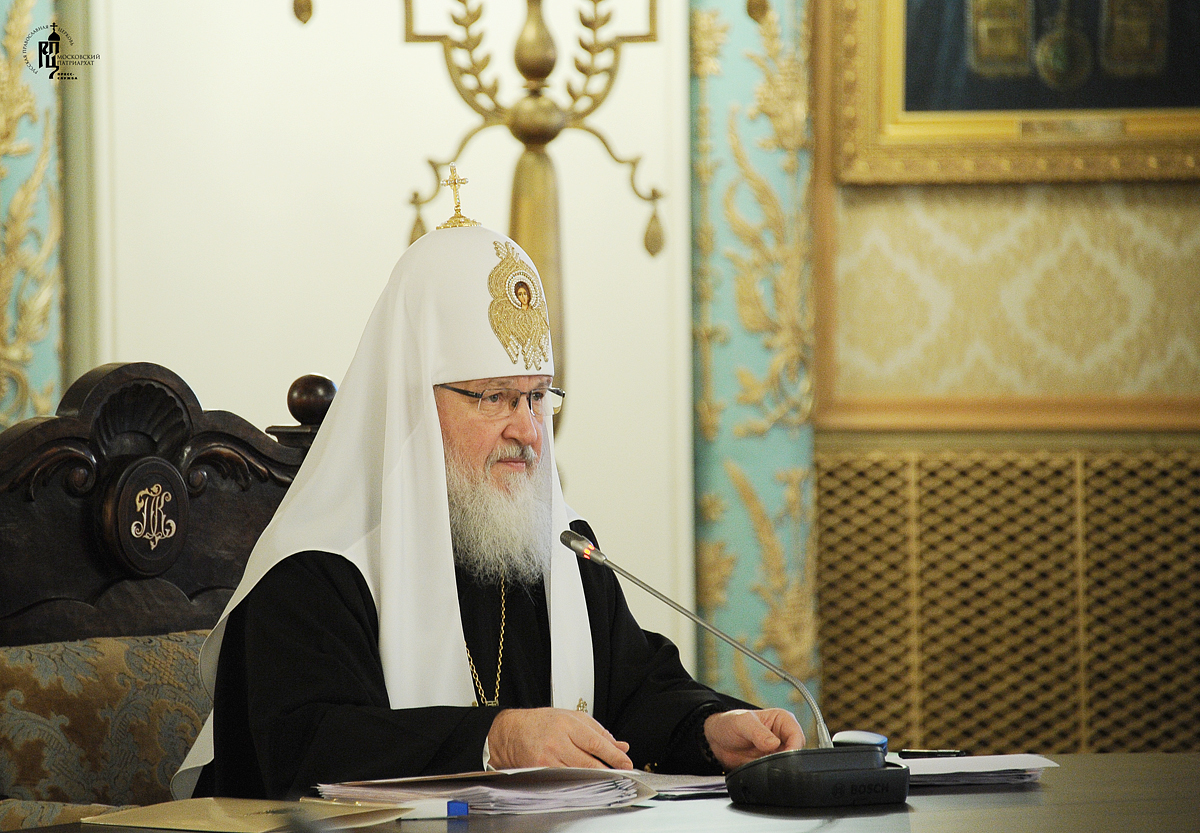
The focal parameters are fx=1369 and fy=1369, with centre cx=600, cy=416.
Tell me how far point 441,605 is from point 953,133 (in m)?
2.96

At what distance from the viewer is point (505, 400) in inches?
89.4

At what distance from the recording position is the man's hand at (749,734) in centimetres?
190

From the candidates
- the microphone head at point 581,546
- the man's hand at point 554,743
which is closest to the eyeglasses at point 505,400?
the microphone head at point 581,546

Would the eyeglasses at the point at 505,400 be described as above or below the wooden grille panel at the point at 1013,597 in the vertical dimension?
above

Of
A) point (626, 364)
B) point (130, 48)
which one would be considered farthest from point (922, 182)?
point (130, 48)

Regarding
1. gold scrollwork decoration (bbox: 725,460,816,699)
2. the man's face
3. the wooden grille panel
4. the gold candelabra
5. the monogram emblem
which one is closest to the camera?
the man's face

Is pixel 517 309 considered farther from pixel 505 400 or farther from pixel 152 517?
pixel 152 517

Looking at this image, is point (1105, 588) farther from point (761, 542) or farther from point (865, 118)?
point (865, 118)

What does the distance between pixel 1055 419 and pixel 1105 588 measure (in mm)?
559

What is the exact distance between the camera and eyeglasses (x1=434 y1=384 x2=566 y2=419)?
2.23 meters

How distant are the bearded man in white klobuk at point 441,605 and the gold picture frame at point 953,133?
7.68 feet

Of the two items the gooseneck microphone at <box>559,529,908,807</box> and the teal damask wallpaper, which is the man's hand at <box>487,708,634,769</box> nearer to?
the gooseneck microphone at <box>559,529,908,807</box>

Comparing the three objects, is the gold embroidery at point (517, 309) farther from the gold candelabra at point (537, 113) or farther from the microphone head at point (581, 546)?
the gold candelabra at point (537, 113)

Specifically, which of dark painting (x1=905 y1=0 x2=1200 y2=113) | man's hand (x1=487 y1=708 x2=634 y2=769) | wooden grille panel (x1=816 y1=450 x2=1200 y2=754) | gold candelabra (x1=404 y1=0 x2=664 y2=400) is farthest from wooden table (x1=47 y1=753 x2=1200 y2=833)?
dark painting (x1=905 y1=0 x2=1200 y2=113)
